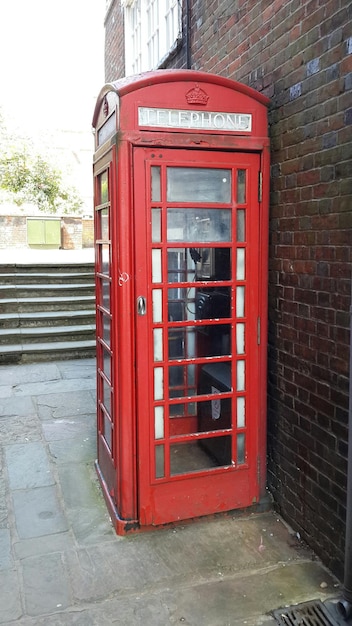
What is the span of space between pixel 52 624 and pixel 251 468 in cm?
152

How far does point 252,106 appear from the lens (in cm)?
326

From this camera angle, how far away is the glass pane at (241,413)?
3.44 m

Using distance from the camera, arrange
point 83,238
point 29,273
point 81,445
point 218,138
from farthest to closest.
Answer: point 83,238
point 29,273
point 81,445
point 218,138

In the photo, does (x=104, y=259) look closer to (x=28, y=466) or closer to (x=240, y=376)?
(x=240, y=376)

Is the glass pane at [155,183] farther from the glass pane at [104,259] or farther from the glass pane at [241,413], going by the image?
the glass pane at [241,413]

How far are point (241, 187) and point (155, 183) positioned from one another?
1.81 ft

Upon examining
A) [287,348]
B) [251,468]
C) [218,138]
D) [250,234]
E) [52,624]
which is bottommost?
[52,624]

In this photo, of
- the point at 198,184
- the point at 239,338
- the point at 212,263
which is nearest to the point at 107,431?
the point at 239,338

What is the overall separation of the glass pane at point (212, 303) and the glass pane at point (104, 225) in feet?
2.34

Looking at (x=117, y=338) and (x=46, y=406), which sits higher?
(x=117, y=338)

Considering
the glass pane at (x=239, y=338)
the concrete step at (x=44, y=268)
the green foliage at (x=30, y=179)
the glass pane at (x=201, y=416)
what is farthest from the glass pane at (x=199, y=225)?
the green foliage at (x=30, y=179)

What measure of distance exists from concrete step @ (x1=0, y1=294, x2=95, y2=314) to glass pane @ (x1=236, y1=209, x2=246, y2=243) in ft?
20.5

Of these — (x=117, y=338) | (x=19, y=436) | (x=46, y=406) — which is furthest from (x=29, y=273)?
(x=117, y=338)

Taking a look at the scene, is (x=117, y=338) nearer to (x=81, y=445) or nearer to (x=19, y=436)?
(x=81, y=445)
